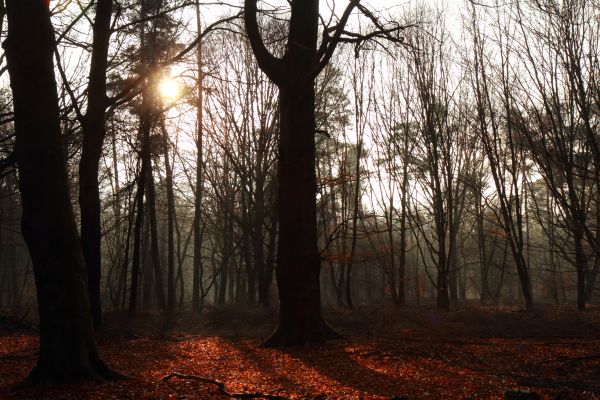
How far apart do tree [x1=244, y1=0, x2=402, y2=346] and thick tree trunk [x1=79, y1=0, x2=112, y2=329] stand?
356 centimetres

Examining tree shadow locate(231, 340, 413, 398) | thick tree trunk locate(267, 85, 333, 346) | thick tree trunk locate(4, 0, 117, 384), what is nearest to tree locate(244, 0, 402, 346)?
thick tree trunk locate(267, 85, 333, 346)

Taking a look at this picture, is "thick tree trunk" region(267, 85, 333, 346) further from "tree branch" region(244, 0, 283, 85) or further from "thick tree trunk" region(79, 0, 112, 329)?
"thick tree trunk" region(79, 0, 112, 329)

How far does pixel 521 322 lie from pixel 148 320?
930 centimetres

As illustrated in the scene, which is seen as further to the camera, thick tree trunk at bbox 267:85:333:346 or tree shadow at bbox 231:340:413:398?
thick tree trunk at bbox 267:85:333:346

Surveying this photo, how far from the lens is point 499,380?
5078 millimetres

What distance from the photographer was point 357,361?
21.4ft

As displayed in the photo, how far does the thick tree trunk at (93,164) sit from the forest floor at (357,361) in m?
1.27

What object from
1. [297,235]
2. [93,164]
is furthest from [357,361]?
[93,164]

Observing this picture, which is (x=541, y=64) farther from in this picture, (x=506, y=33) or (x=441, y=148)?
(x=441, y=148)

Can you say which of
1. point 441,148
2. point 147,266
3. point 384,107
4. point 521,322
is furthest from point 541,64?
point 147,266

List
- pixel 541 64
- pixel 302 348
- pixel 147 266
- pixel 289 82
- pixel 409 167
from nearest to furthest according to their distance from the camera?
pixel 302 348, pixel 289 82, pixel 541 64, pixel 409 167, pixel 147 266

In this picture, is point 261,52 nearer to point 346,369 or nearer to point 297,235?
point 297,235

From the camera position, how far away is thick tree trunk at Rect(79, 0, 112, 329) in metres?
9.77

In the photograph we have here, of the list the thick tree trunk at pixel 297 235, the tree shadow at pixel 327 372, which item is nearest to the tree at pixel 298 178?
the thick tree trunk at pixel 297 235
